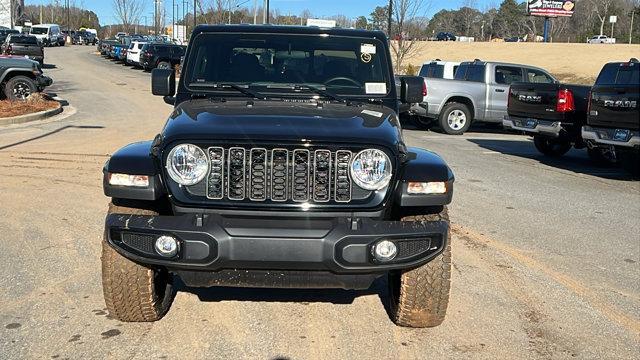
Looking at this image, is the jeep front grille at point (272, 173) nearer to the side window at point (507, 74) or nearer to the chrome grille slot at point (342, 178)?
the chrome grille slot at point (342, 178)

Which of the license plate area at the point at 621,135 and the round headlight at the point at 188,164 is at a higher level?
the round headlight at the point at 188,164

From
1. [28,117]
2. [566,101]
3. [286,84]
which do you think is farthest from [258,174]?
[28,117]

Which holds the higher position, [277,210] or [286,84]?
[286,84]

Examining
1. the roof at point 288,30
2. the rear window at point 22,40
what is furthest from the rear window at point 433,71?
the rear window at point 22,40

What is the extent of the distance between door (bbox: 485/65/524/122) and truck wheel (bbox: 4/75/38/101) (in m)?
11.7

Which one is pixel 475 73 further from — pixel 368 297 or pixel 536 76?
pixel 368 297

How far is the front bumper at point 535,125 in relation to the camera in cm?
1231

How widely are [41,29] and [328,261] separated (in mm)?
65143

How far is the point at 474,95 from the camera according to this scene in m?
16.8

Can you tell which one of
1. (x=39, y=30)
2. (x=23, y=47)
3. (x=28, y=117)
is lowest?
(x=28, y=117)

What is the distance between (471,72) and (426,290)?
13925 mm

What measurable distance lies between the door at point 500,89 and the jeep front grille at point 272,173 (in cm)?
1385

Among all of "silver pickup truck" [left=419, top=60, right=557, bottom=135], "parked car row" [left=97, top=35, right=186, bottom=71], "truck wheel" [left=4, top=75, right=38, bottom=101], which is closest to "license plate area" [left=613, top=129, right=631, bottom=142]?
"silver pickup truck" [left=419, top=60, right=557, bottom=135]

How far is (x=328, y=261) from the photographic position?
141 inches
